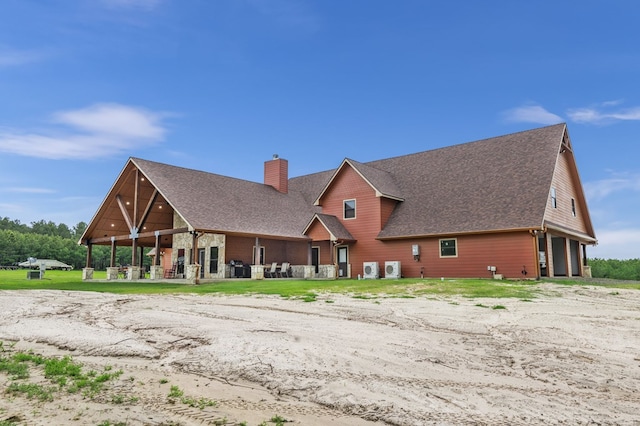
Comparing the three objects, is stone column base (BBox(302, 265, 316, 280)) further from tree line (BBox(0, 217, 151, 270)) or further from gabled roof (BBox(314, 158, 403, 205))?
tree line (BBox(0, 217, 151, 270))

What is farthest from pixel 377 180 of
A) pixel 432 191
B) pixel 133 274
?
pixel 133 274

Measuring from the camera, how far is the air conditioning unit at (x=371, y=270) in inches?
966

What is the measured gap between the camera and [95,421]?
4109 mm

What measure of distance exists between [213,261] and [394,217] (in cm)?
1145

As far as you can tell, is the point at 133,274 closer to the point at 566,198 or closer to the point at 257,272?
the point at 257,272

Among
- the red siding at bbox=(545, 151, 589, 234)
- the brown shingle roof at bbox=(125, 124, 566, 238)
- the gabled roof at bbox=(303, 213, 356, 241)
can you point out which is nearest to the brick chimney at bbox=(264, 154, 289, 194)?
the brown shingle roof at bbox=(125, 124, 566, 238)

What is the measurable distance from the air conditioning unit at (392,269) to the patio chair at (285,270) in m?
6.58

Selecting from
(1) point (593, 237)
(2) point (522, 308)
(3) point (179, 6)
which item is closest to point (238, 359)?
(2) point (522, 308)

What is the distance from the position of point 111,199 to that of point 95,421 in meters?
27.6

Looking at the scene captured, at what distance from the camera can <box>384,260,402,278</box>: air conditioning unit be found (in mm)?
23875

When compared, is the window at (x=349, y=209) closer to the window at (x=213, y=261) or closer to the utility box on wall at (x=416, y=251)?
the utility box on wall at (x=416, y=251)

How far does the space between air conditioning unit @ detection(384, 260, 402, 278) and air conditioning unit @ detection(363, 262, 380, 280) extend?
0.51m

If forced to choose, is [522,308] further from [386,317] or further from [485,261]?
[485,261]

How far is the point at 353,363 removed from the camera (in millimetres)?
5734
